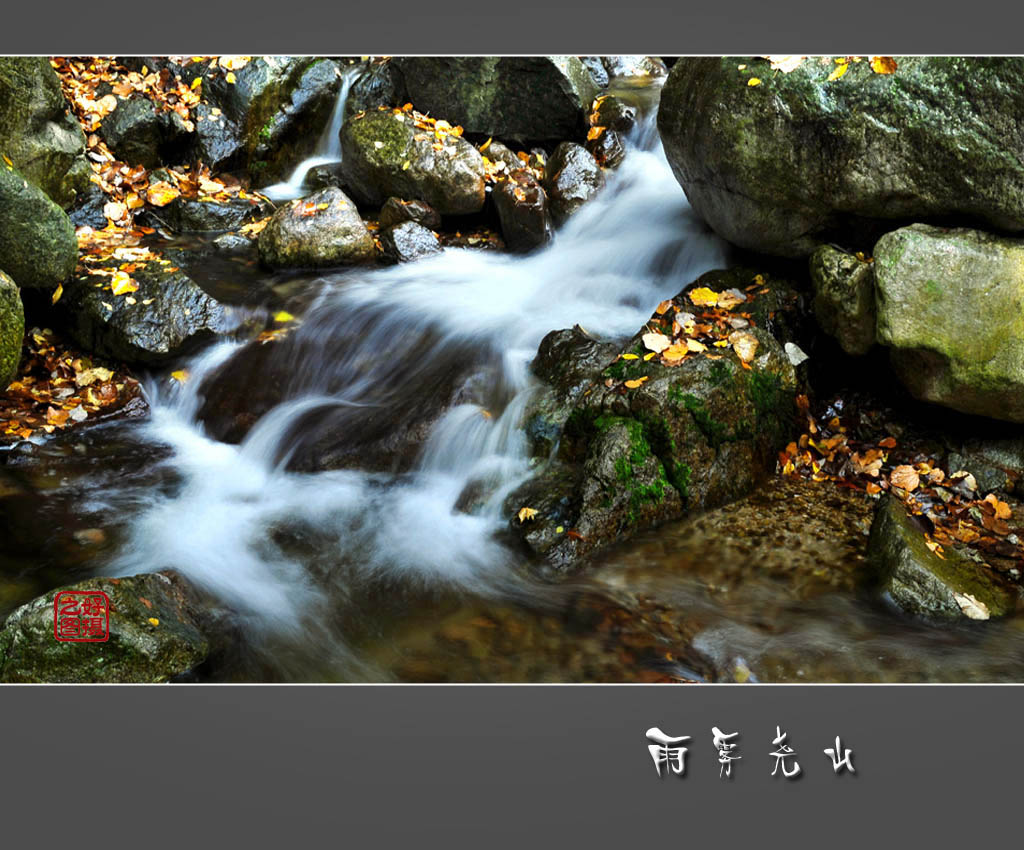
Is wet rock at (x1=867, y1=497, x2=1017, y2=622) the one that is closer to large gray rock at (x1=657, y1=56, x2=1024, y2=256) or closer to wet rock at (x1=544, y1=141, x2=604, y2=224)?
large gray rock at (x1=657, y1=56, x2=1024, y2=256)

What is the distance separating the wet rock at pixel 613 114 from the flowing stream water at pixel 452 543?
83.0 inches

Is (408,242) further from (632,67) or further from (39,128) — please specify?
(632,67)

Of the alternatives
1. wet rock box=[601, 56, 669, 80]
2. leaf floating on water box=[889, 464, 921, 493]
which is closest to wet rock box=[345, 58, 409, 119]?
wet rock box=[601, 56, 669, 80]

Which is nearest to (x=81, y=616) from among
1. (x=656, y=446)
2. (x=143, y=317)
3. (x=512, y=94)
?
(x=656, y=446)

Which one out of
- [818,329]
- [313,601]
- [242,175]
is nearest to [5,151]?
[242,175]

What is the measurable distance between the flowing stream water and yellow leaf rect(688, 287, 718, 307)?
0.71 m

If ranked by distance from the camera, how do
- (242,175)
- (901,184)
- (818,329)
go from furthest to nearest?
(242,175) → (818,329) → (901,184)

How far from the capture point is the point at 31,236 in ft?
16.9

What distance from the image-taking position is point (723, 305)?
502 centimetres

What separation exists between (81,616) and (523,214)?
4.89m

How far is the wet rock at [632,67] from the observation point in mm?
9852

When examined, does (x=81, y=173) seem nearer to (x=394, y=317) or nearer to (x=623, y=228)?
(x=394, y=317)

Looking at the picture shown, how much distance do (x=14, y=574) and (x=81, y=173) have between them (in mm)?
4208

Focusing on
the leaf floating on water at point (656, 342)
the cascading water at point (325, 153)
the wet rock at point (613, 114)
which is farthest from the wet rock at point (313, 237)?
the leaf floating on water at point (656, 342)
